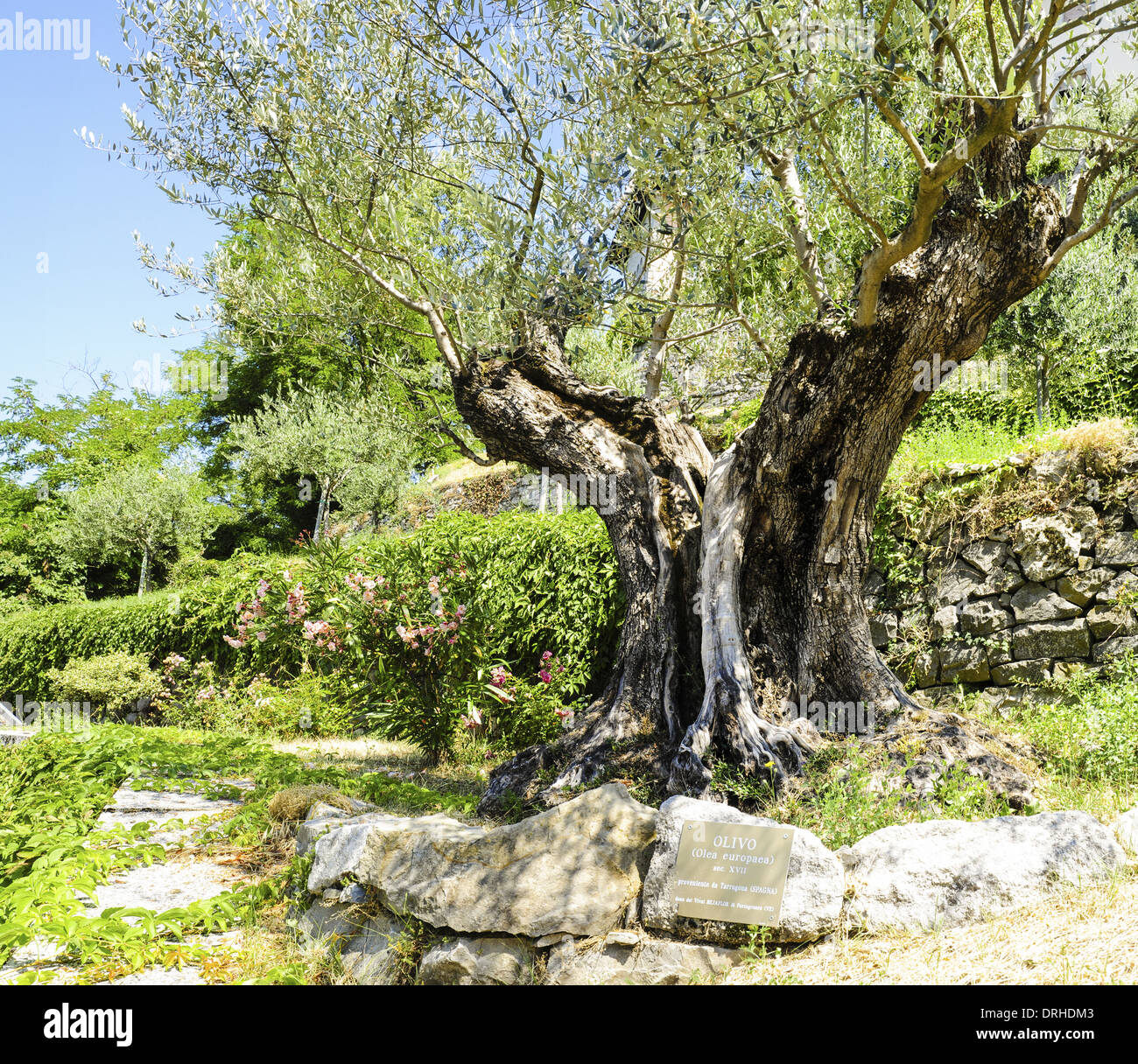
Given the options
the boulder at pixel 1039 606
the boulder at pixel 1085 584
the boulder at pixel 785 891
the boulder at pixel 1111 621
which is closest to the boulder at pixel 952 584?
the boulder at pixel 1039 606

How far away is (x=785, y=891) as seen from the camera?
11.3ft

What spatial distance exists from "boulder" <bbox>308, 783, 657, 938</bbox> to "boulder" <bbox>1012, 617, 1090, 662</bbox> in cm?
520

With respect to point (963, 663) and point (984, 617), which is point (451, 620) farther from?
point (984, 617)

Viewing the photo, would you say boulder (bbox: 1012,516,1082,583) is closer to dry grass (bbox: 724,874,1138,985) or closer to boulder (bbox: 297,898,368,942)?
dry grass (bbox: 724,874,1138,985)

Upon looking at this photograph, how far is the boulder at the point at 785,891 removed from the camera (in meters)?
3.42

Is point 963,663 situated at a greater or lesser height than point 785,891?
greater

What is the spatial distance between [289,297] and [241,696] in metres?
7.12

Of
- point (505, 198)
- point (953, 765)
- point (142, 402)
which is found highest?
point (142, 402)

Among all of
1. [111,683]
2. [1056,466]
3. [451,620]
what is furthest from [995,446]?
[111,683]

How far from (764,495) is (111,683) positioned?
39.7ft

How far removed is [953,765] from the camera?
475cm

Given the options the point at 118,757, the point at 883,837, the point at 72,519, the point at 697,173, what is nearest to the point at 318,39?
the point at 697,173

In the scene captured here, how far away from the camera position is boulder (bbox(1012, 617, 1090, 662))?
282 inches
